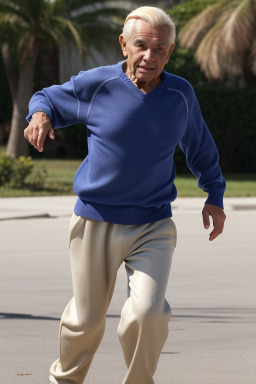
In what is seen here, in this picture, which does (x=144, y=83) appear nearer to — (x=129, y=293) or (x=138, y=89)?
(x=138, y=89)

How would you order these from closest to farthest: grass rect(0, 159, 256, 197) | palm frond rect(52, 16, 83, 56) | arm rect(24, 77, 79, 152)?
1. arm rect(24, 77, 79, 152)
2. grass rect(0, 159, 256, 197)
3. palm frond rect(52, 16, 83, 56)

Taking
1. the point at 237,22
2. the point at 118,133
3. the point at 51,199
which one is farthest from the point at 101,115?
the point at 237,22

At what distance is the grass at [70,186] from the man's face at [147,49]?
15739mm

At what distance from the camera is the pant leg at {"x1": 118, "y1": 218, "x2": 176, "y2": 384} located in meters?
4.12

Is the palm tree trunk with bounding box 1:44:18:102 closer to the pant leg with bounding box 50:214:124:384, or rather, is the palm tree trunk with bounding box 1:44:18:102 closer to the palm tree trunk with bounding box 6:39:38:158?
the palm tree trunk with bounding box 6:39:38:158

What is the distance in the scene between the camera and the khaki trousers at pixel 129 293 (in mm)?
4148

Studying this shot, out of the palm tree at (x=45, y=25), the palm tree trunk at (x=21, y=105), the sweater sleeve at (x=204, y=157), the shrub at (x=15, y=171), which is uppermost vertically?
the sweater sleeve at (x=204, y=157)

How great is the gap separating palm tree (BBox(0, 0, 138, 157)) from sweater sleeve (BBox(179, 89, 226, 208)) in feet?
63.7

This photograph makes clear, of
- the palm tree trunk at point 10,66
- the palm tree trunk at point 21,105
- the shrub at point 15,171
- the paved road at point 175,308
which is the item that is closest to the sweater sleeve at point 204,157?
the paved road at point 175,308

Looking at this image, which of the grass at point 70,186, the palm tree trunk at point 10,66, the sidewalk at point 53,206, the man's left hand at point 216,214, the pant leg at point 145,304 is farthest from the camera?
the palm tree trunk at point 10,66

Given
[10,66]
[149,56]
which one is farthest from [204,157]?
[10,66]

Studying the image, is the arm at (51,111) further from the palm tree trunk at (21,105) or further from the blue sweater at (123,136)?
the palm tree trunk at (21,105)

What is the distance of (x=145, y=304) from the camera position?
13.5ft

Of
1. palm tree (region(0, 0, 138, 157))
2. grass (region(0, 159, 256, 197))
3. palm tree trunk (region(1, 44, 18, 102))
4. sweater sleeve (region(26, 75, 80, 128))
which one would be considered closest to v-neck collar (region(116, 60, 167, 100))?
sweater sleeve (region(26, 75, 80, 128))
